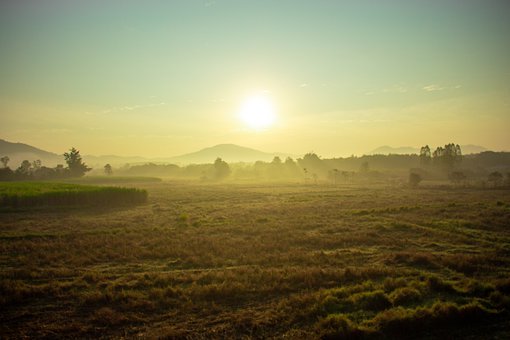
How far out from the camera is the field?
1047 cm

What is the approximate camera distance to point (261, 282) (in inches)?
581

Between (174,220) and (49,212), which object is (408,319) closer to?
(174,220)

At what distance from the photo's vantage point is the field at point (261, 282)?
10469 mm

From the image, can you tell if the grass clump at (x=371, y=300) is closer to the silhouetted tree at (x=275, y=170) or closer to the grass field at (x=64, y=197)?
the grass field at (x=64, y=197)

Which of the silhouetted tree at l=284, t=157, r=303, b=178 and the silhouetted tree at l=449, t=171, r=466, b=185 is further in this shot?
the silhouetted tree at l=284, t=157, r=303, b=178

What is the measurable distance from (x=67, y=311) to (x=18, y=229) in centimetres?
2442

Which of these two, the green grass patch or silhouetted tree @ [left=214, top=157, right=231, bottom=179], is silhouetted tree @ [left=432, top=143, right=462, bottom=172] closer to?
silhouetted tree @ [left=214, top=157, right=231, bottom=179]

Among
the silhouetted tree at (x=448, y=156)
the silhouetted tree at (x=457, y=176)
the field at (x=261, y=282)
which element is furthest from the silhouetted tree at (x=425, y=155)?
the field at (x=261, y=282)

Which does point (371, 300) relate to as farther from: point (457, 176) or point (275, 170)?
point (275, 170)

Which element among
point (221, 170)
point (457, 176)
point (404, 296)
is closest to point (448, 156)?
point (457, 176)

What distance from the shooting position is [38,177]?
402ft

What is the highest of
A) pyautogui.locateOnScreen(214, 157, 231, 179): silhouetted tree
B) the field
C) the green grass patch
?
pyautogui.locateOnScreen(214, 157, 231, 179): silhouetted tree

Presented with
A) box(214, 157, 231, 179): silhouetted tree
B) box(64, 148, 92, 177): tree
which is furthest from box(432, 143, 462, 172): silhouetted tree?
box(64, 148, 92, 177): tree

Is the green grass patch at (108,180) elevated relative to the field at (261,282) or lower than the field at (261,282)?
elevated
